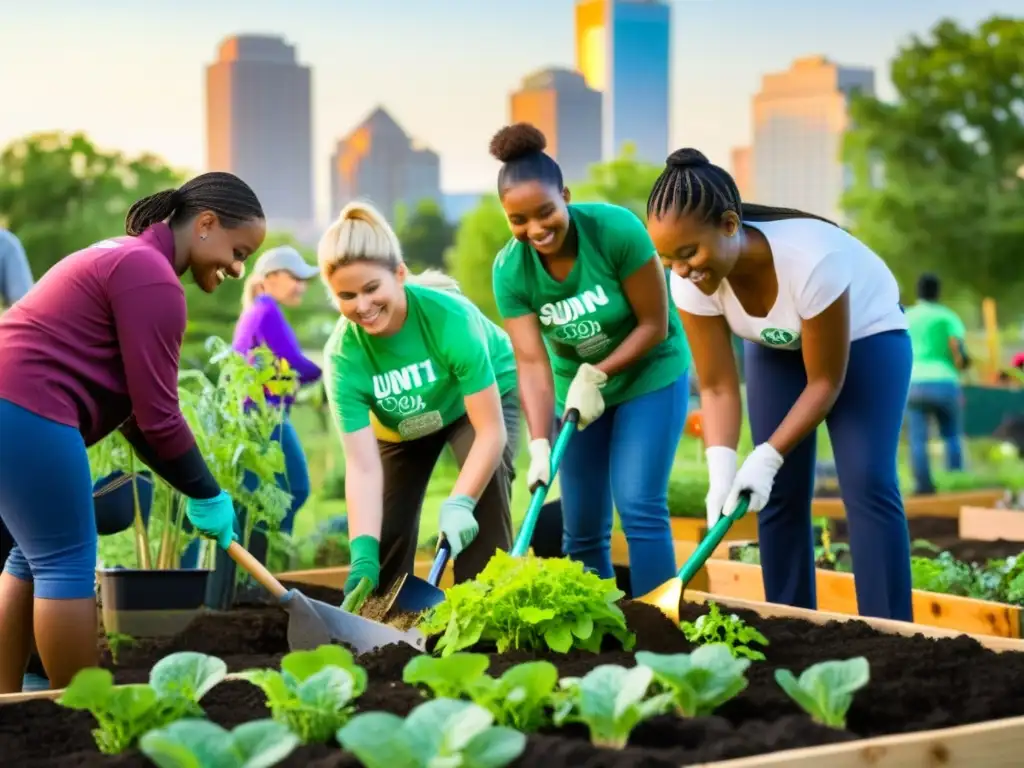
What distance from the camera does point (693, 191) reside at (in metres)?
3.29

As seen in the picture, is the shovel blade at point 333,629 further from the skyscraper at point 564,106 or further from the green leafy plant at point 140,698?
the skyscraper at point 564,106

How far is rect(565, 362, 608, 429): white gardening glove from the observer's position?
394 cm

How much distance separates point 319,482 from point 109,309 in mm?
6896

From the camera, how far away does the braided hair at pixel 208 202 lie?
3.16 m

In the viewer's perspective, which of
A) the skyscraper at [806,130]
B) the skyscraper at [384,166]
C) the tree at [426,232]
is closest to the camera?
the skyscraper at [384,166]

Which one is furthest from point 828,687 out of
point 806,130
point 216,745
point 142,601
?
point 806,130

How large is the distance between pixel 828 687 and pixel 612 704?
15.1 inches

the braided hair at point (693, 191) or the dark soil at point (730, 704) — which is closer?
the dark soil at point (730, 704)

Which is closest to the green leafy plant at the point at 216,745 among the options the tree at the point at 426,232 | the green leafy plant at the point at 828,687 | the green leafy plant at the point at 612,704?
the green leafy plant at the point at 612,704

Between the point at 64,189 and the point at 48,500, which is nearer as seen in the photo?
the point at 48,500

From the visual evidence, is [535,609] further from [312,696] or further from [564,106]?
[564,106]

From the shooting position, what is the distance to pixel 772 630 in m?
3.44

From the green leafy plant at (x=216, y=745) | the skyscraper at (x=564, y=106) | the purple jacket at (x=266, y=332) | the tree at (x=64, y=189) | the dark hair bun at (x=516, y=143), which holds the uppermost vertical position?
the skyscraper at (x=564, y=106)

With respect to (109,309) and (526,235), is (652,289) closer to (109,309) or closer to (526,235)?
(526,235)
